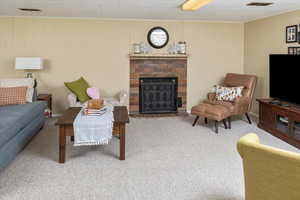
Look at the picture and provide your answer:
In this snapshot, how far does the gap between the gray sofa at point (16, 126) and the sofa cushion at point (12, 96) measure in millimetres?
131

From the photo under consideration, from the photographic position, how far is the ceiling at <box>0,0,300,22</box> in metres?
4.23

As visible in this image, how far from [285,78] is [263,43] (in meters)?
1.48

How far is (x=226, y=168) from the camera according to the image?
3.20m

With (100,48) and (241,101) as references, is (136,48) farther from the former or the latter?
(241,101)

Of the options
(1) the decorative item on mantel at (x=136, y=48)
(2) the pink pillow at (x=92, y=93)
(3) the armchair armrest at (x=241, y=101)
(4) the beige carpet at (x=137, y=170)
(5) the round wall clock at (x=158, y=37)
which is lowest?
(4) the beige carpet at (x=137, y=170)

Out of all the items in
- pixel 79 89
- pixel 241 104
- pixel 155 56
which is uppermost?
pixel 155 56

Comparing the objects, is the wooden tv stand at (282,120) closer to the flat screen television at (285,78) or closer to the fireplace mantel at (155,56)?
the flat screen television at (285,78)

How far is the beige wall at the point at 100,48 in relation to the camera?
5734 millimetres

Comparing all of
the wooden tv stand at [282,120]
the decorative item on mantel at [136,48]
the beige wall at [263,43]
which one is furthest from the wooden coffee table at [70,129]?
the beige wall at [263,43]

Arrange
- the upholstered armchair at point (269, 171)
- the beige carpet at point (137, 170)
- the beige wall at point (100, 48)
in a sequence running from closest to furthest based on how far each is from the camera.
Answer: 1. the upholstered armchair at point (269, 171)
2. the beige carpet at point (137, 170)
3. the beige wall at point (100, 48)

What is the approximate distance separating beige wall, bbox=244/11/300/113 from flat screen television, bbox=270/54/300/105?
530mm

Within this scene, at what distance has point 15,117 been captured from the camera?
3471mm

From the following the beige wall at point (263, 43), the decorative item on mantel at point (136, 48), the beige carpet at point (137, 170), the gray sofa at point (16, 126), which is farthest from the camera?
the decorative item on mantel at point (136, 48)

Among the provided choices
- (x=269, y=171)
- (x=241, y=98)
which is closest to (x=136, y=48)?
(x=241, y=98)
